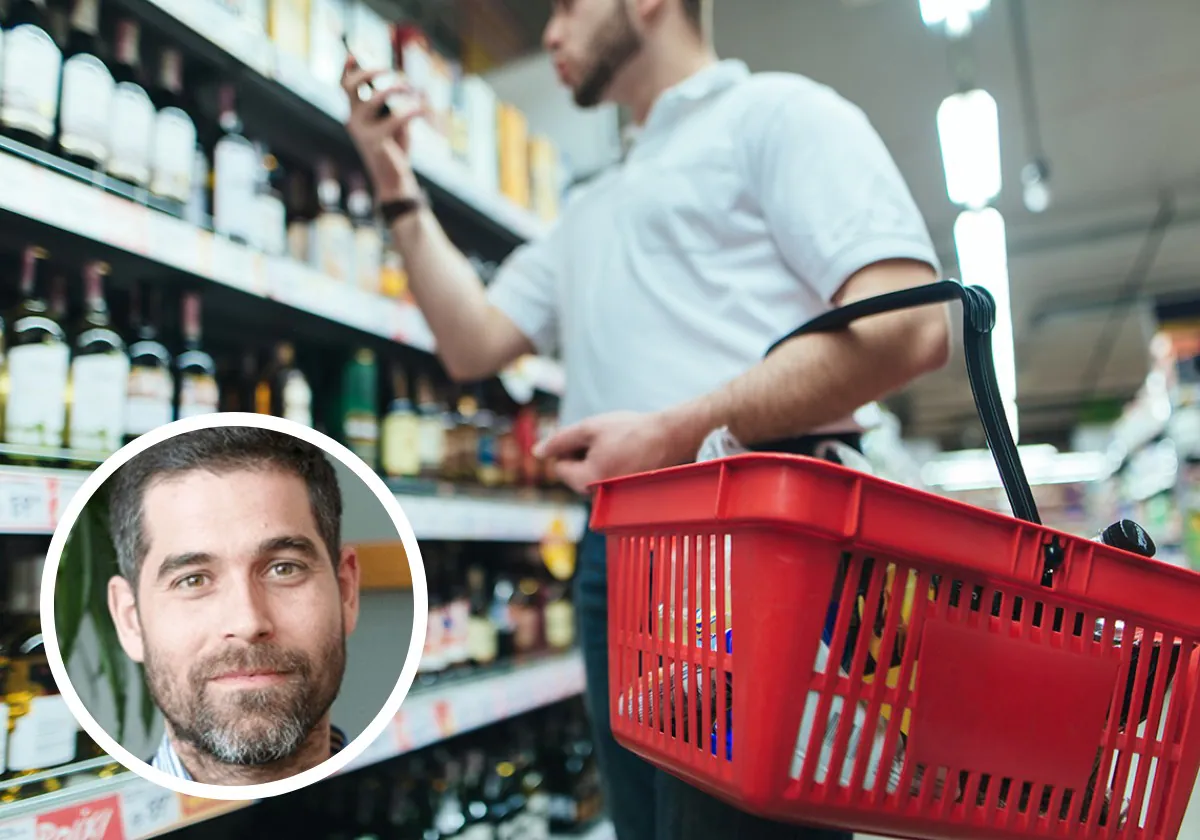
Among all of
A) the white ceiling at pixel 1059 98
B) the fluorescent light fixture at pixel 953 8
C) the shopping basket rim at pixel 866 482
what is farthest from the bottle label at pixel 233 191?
the white ceiling at pixel 1059 98

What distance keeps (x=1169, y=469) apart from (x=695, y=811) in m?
4.88

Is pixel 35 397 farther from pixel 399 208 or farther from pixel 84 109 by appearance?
pixel 399 208

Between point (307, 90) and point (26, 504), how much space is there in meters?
0.98

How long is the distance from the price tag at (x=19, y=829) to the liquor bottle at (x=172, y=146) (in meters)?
0.91

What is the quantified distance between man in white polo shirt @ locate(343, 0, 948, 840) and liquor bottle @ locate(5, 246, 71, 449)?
22.7 inches

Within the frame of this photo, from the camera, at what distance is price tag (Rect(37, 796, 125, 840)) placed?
2.94 ft

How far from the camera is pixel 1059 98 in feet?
15.7

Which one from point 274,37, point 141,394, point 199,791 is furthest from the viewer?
point 274,37

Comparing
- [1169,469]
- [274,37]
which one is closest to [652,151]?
[274,37]

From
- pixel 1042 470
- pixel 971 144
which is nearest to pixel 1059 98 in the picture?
pixel 971 144

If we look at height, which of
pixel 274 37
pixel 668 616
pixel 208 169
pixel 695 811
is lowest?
pixel 695 811

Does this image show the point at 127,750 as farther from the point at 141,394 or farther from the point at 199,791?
the point at 141,394

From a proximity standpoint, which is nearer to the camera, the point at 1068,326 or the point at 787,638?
the point at 787,638

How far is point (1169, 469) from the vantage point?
472 cm
